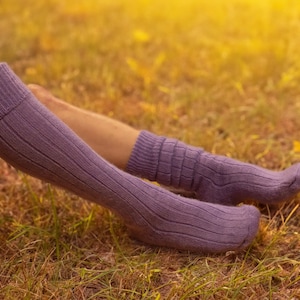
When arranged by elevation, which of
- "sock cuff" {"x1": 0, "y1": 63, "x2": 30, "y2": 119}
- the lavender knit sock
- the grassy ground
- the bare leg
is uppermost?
"sock cuff" {"x1": 0, "y1": 63, "x2": 30, "y2": 119}

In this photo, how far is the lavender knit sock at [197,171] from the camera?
1588 mm

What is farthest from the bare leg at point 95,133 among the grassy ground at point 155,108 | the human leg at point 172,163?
the grassy ground at point 155,108

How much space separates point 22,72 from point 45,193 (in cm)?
112

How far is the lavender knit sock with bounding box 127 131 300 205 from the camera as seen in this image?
5.21 ft

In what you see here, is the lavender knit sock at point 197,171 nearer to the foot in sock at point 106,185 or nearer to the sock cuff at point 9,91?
the foot in sock at point 106,185

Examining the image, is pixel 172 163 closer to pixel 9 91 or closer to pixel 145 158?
pixel 145 158

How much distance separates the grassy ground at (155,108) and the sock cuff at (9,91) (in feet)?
1.11

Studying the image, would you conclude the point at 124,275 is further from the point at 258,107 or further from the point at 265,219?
the point at 258,107

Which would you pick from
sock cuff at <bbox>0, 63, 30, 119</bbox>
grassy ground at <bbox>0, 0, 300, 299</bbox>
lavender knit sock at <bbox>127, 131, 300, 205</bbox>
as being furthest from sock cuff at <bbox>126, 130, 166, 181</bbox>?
sock cuff at <bbox>0, 63, 30, 119</bbox>

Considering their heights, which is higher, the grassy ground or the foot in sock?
the foot in sock

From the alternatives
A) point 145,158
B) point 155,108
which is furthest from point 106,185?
point 155,108

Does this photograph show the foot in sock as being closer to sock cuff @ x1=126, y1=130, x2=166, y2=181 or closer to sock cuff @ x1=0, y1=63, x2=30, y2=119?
sock cuff @ x1=0, y1=63, x2=30, y2=119

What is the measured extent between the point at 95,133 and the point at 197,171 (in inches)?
12.1

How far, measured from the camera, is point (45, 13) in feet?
11.5
